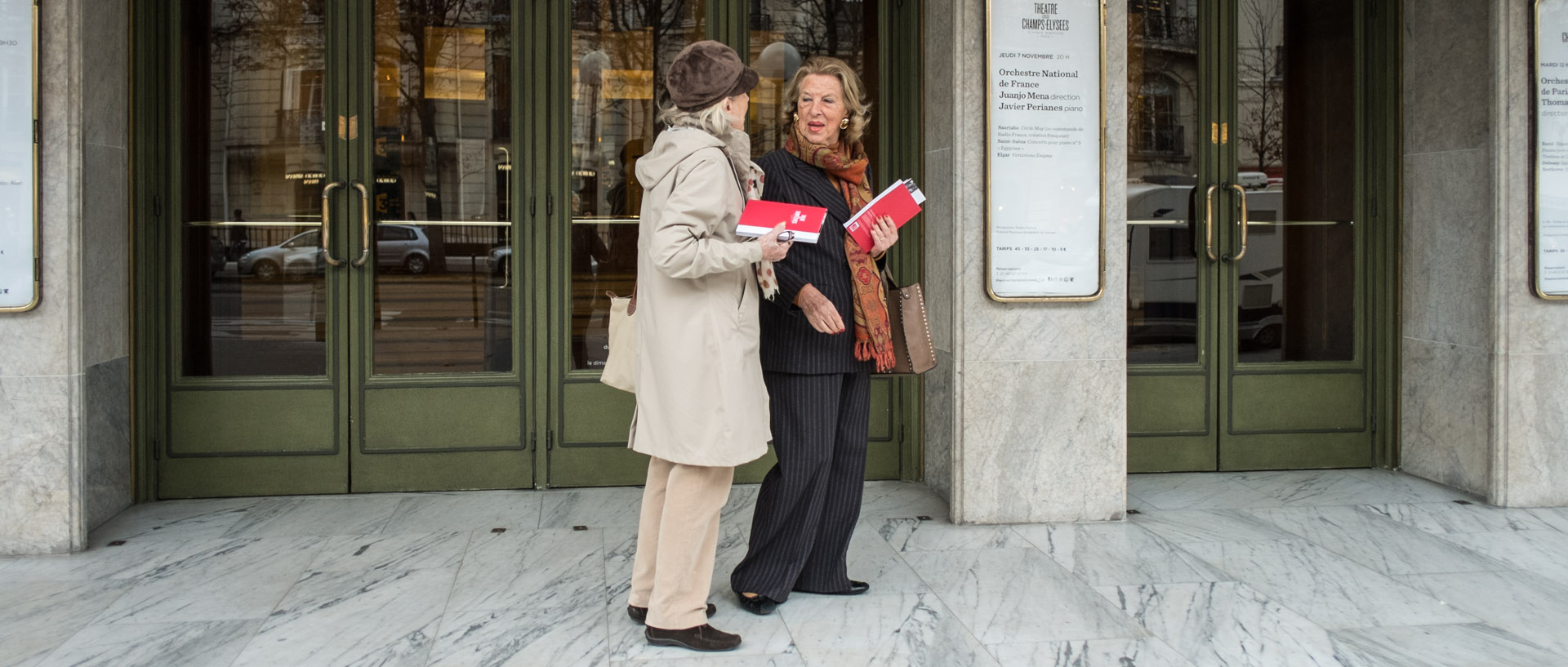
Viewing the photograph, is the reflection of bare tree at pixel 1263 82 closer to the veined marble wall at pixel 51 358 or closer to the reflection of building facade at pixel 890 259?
the reflection of building facade at pixel 890 259

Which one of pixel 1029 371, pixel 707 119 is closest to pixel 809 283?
pixel 707 119

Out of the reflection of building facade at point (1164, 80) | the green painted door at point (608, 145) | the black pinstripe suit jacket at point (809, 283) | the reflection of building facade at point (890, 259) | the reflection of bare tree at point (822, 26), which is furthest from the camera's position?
the reflection of building facade at point (1164, 80)

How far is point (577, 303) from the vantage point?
17.9 ft

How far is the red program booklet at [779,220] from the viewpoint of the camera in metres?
3.33

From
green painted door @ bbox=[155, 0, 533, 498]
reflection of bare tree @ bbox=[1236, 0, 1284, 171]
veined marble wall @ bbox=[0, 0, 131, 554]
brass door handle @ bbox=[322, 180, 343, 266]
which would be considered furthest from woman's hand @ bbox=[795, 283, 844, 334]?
reflection of bare tree @ bbox=[1236, 0, 1284, 171]

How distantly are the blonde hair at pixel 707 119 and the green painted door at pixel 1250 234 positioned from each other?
9.80 ft

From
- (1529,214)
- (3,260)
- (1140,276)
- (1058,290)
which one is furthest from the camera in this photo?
(1140,276)

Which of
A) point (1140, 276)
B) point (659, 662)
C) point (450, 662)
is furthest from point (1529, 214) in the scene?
point (450, 662)

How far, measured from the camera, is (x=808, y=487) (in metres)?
3.77

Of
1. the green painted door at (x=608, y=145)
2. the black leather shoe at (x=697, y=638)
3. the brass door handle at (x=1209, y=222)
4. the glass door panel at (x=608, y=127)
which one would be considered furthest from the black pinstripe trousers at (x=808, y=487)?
the brass door handle at (x=1209, y=222)

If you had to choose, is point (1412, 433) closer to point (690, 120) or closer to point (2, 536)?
point (690, 120)

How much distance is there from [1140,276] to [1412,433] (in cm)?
151

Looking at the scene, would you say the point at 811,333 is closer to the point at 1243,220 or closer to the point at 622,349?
the point at 622,349

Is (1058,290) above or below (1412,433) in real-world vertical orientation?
above
